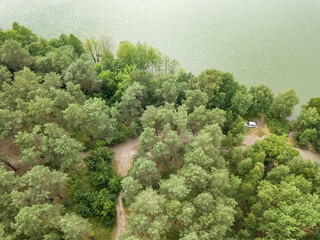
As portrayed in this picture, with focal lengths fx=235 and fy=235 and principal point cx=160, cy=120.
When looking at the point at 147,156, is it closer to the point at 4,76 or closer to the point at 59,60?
the point at 59,60

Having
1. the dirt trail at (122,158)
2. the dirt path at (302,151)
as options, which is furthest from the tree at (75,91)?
the dirt path at (302,151)

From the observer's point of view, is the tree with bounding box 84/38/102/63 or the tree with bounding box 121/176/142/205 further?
the tree with bounding box 84/38/102/63

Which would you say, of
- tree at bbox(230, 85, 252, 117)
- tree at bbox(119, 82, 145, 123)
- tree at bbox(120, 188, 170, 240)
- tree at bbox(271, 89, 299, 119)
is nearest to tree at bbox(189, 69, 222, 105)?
tree at bbox(230, 85, 252, 117)

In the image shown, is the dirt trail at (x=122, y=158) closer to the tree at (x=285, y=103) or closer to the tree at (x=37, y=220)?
the tree at (x=37, y=220)

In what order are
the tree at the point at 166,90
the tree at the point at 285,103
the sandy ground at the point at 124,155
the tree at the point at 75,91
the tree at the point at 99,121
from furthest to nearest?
the tree at the point at 285,103 → the tree at the point at 75,91 → the tree at the point at 166,90 → the sandy ground at the point at 124,155 → the tree at the point at 99,121

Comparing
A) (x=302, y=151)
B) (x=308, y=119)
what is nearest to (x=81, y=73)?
(x=308, y=119)

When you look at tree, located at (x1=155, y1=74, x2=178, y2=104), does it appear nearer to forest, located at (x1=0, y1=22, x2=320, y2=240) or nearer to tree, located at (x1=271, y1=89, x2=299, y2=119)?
forest, located at (x1=0, y1=22, x2=320, y2=240)
